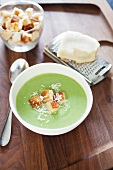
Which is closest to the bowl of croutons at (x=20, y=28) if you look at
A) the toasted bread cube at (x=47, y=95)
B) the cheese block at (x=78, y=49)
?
the cheese block at (x=78, y=49)

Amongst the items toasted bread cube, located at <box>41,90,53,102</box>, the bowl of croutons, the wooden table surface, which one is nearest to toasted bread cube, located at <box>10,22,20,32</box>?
the bowl of croutons

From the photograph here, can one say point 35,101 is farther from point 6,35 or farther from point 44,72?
point 6,35

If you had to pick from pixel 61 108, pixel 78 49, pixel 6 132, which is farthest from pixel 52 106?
pixel 78 49

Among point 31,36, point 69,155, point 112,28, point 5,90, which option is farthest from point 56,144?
point 112,28

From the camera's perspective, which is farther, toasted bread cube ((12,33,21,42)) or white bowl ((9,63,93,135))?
toasted bread cube ((12,33,21,42))

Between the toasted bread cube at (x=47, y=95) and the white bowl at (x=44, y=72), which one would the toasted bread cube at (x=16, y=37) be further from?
the toasted bread cube at (x=47, y=95)

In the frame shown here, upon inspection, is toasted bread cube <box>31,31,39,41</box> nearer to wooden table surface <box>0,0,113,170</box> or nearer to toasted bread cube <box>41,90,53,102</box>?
wooden table surface <box>0,0,113,170</box>

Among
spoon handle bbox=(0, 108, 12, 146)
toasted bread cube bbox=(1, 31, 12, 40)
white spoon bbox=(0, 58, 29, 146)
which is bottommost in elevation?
spoon handle bbox=(0, 108, 12, 146)
